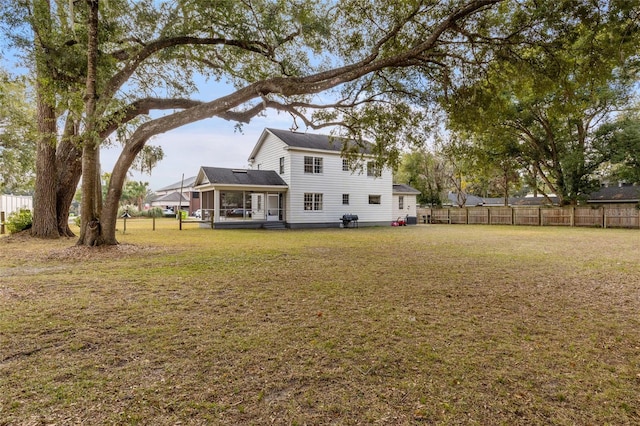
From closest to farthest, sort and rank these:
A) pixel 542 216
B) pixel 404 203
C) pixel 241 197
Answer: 1. pixel 241 197
2. pixel 542 216
3. pixel 404 203

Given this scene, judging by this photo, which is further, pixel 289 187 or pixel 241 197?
pixel 241 197

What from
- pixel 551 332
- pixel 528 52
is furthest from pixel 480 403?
pixel 528 52

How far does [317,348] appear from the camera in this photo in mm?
3150

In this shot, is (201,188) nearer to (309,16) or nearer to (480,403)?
(309,16)

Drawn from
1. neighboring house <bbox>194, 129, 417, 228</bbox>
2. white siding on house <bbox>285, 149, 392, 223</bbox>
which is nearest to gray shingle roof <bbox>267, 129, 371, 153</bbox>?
neighboring house <bbox>194, 129, 417, 228</bbox>

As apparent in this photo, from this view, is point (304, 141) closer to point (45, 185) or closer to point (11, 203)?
point (45, 185)

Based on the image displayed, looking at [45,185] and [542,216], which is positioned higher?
[45,185]

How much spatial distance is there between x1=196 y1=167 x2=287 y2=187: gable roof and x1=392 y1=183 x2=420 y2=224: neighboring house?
1055 cm

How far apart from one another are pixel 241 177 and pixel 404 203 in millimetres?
14019

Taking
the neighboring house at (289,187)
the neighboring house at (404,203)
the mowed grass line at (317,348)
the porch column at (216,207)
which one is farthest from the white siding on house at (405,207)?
the mowed grass line at (317,348)

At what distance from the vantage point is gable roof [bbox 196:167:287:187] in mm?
18909

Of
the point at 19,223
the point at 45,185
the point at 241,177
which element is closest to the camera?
the point at 45,185

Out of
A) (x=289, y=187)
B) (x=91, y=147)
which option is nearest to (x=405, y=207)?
(x=289, y=187)

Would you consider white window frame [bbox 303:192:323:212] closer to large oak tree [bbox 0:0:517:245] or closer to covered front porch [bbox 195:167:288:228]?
covered front porch [bbox 195:167:288:228]
